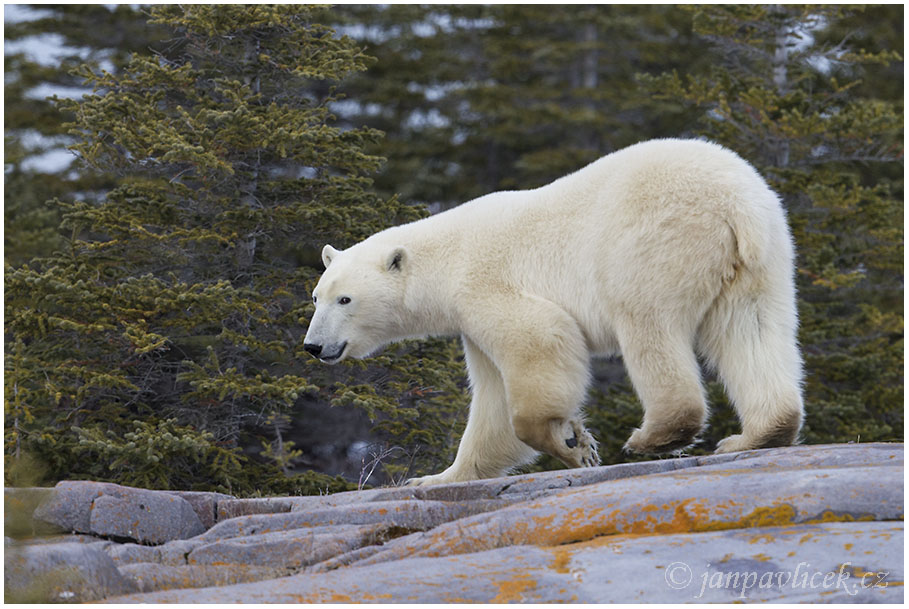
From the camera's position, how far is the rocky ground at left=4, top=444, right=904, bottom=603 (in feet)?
12.9

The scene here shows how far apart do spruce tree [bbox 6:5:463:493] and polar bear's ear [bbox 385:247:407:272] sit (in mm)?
1784

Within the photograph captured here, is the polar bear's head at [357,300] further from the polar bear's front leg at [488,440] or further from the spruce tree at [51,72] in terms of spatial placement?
the spruce tree at [51,72]

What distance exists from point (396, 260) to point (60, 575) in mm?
3151

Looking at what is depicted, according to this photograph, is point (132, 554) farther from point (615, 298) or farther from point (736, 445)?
point (736, 445)

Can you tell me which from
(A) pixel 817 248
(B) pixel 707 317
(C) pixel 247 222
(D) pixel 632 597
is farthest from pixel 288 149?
(A) pixel 817 248

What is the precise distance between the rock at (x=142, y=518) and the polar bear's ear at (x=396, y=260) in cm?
205

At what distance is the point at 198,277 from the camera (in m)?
9.62

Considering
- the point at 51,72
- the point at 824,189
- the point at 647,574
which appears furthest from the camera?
the point at 51,72

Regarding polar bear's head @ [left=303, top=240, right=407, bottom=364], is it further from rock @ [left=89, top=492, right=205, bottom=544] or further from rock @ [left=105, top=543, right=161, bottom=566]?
rock @ [left=105, top=543, right=161, bottom=566]

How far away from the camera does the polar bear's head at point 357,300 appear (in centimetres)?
671

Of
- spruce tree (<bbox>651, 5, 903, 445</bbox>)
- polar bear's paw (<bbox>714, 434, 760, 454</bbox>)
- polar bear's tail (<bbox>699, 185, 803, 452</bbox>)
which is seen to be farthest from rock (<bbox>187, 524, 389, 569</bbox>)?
spruce tree (<bbox>651, 5, 903, 445</bbox>)

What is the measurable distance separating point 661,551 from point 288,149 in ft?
20.6

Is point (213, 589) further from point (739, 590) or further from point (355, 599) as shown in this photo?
point (739, 590)

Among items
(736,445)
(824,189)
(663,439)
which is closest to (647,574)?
(663,439)
